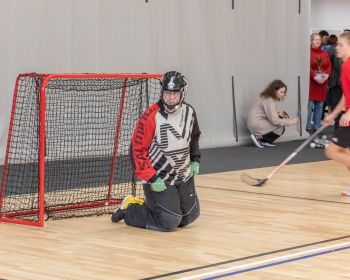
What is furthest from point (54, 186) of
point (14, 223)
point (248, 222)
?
point (248, 222)

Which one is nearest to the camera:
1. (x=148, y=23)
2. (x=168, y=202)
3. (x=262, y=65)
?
(x=168, y=202)

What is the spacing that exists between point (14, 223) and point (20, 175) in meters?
1.98

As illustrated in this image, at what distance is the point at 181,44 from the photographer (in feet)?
37.1

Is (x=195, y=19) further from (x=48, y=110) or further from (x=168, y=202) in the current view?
(x=168, y=202)

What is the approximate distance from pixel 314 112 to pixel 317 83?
47 centimetres

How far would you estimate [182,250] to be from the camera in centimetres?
515

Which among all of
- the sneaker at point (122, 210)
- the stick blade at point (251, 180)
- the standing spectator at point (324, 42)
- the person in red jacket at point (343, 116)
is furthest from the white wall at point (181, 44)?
the person in red jacket at point (343, 116)

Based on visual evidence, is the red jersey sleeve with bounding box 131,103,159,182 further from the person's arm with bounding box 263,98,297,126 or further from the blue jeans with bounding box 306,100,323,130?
the blue jeans with bounding box 306,100,323,130

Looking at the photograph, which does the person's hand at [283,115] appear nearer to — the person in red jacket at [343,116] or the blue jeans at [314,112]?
the blue jeans at [314,112]

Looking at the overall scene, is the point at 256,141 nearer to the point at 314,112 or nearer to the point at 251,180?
the point at 314,112

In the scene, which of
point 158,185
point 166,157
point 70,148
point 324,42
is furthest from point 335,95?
point 158,185

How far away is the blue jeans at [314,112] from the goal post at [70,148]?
4216 millimetres

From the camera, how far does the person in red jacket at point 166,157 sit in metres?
5.74

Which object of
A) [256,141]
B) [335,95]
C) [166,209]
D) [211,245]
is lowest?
[256,141]
